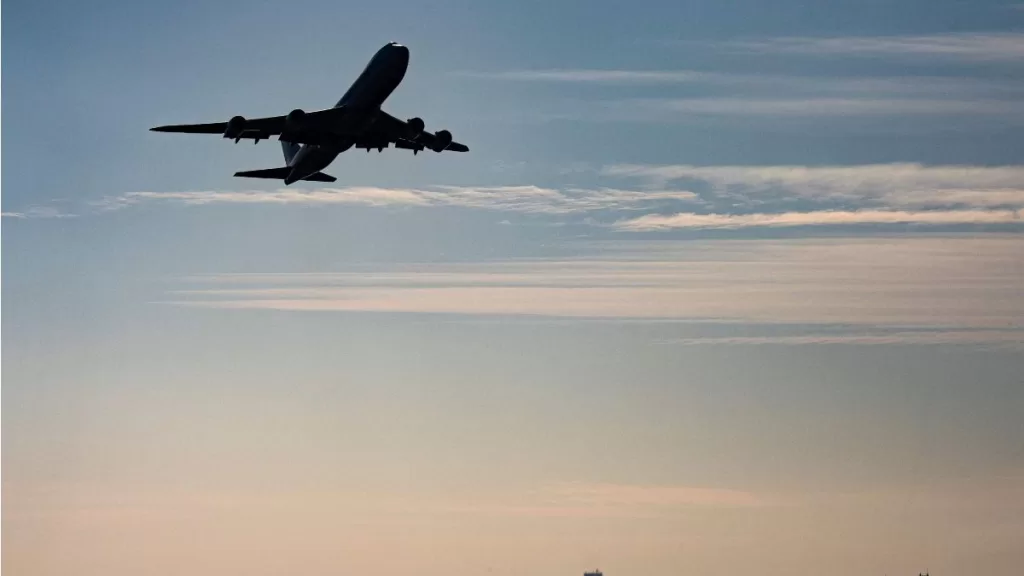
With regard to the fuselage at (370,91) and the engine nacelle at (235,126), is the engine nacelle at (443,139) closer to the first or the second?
the fuselage at (370,91)

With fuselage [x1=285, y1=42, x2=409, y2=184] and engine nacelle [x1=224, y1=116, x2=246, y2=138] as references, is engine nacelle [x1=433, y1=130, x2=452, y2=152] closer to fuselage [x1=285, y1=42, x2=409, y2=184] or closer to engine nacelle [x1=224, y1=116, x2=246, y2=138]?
fuselage [x1=285, y1=42, x2=409, y2=184]

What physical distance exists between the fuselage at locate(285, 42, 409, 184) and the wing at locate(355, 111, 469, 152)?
69.8 inches

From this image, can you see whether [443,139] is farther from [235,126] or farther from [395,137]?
[235,126]

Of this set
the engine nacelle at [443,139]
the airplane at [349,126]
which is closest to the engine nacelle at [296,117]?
the airplane at [349,126]

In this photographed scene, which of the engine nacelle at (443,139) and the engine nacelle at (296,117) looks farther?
the engine nacelle at (443,139)

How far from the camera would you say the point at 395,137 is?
186500 mm

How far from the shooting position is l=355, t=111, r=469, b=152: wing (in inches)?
7244

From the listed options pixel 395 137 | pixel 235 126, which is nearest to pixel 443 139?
pixel 395 137

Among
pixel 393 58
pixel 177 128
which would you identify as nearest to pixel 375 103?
pixel 393 58

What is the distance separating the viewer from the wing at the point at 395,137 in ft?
604

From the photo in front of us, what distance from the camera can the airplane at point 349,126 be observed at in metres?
176

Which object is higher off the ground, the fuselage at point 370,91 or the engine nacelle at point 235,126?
the fuselage at point 370,91

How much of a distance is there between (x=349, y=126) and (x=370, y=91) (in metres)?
6.00

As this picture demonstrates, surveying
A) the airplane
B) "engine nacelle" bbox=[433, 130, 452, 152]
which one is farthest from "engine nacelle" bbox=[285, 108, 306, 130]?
"engine nacelle" bbox=[433, 130, 452, 152]
